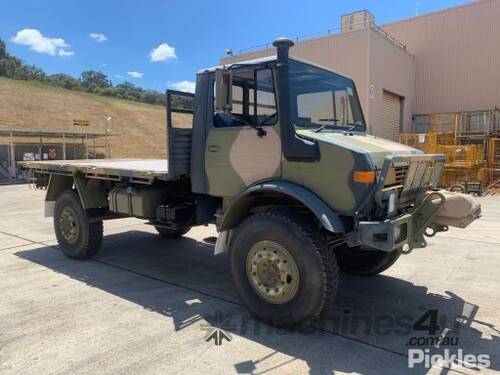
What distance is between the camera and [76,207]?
22.2 feet

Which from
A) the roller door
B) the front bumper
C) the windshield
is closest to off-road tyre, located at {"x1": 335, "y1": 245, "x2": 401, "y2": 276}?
the front bumper

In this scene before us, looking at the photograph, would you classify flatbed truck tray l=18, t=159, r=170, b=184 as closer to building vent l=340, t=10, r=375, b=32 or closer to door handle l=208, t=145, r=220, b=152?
door handle l=208, t=145, r=220, b=152

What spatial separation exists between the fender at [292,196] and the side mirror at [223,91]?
2.73 feet

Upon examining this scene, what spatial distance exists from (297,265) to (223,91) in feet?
5.75

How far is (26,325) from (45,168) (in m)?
3.58

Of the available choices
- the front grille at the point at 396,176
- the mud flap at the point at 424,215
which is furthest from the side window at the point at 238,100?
the mud flap at the point at 424,215

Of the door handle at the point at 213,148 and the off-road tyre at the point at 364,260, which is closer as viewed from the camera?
the door handle at the point at 213,148

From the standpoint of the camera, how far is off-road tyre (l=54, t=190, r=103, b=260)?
6637 mm

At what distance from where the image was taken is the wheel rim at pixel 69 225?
6.79 m

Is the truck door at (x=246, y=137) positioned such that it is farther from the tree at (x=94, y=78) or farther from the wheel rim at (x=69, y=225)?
the tree at (x=94, y=78)

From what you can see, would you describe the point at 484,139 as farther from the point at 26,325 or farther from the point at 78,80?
the point at 78,80

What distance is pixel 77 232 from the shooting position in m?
6.73

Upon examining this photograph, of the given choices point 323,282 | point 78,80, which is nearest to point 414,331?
point 323,282

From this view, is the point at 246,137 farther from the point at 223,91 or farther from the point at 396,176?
the point at 396,176
